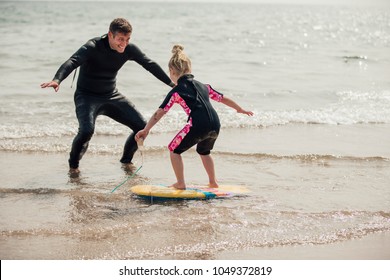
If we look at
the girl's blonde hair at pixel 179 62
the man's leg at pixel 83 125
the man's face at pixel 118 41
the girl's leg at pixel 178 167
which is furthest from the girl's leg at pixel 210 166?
the man's face at pixel 118 41

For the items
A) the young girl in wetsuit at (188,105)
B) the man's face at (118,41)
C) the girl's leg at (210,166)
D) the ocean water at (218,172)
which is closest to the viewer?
the ocean water at (218,172)

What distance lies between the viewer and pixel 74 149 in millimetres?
6719

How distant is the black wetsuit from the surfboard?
1104mm

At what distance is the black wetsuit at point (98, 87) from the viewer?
6547 mm

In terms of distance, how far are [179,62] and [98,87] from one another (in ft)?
5.23

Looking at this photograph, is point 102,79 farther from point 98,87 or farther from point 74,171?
point 74,171

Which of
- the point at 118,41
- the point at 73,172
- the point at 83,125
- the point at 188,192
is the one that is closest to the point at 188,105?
the point at 188,192

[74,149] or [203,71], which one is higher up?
[203,71]

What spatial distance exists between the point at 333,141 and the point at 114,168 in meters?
3.63

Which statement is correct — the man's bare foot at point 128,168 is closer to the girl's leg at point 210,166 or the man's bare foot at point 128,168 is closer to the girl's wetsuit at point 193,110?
the girl's leg at point 210,166

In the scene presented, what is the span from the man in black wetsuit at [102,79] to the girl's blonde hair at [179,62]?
958mm

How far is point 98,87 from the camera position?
22.4ft
